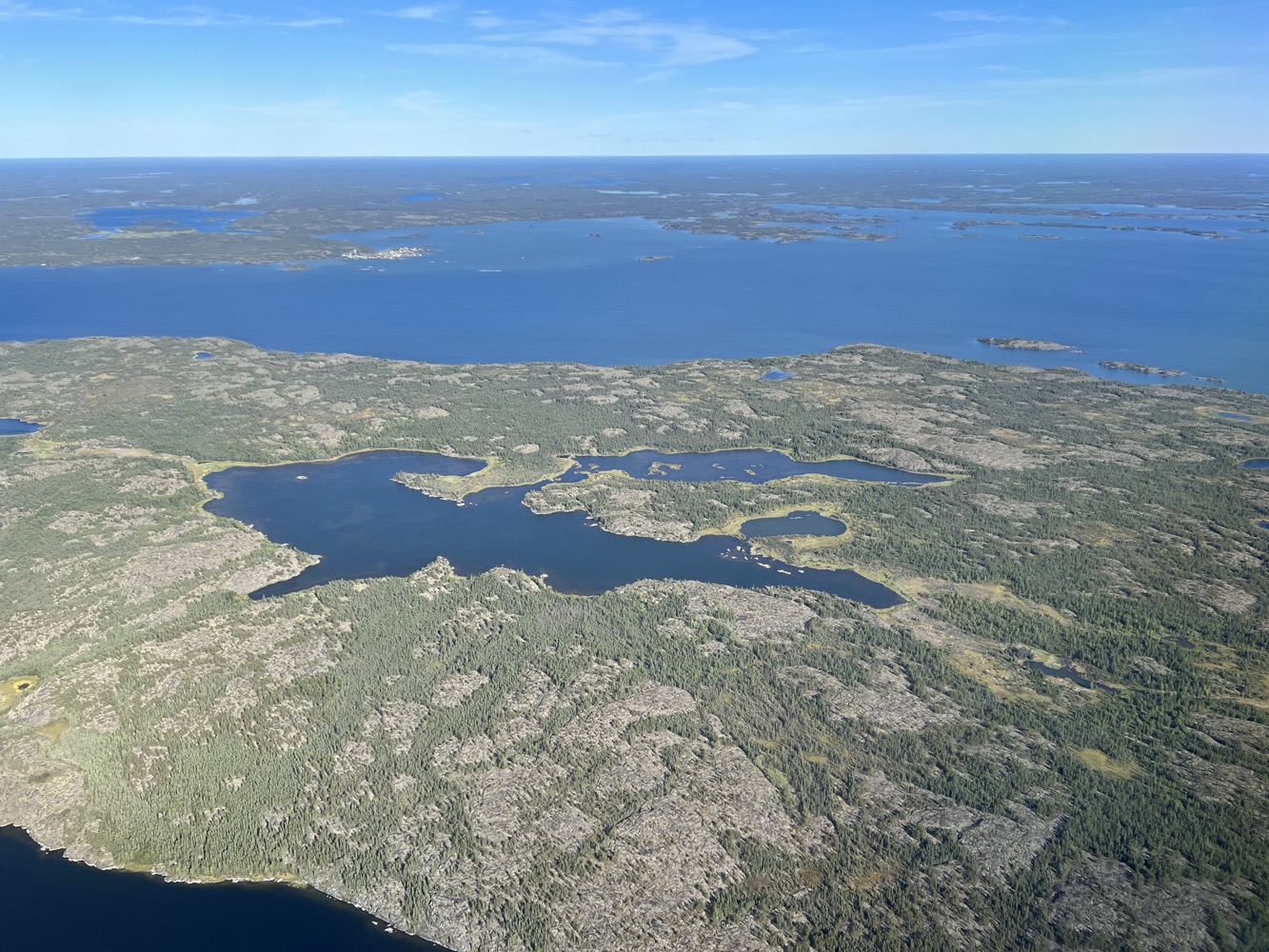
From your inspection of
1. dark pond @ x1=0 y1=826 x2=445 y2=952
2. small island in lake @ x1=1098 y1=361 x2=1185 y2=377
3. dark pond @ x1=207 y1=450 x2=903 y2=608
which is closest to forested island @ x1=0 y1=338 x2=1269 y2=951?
dark pond @ x1=0 y1=826 x2=445 y2=952

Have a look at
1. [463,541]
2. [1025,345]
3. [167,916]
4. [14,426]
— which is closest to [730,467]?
[463,541]

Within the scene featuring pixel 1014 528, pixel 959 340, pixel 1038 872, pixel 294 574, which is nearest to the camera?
pixel 1038 872

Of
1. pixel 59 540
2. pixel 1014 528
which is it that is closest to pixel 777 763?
pixel 1014 528

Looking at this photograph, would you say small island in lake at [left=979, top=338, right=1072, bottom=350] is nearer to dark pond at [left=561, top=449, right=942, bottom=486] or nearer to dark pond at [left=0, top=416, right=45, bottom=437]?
dark pond at [left=561, top=449, right=942, bottom=486]

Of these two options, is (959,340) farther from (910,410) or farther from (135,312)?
(135,312)

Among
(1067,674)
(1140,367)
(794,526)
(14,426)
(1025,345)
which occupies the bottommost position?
(1025,345)

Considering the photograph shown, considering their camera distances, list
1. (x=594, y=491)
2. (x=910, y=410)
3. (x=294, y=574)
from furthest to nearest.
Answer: (x=910, y=410) < (x=594, y=491) < (x=294, y=574)

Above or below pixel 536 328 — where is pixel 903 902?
above

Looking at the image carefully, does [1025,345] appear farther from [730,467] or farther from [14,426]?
[14,426]
